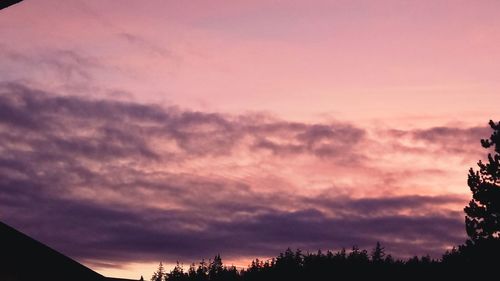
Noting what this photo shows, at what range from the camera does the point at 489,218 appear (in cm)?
4994

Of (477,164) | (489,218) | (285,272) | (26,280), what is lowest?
Result: (26,280)

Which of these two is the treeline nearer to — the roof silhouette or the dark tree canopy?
the dark tree canopy

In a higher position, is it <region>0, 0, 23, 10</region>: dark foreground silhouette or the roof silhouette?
<region>0, 0, 23, 10</region>: dark foreground silhouette

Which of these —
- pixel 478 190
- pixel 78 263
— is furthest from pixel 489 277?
pixel 78 263

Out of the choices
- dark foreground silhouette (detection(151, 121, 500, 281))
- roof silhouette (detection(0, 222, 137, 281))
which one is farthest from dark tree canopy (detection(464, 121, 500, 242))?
roof silhouette (detection(0, 222, 137, 281))

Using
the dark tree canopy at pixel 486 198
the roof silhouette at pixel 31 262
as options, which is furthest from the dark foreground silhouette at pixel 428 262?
the roof silhouette at pixel 31 262

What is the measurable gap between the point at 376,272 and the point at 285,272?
7.43m

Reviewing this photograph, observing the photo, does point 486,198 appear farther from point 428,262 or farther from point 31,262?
point 31,262

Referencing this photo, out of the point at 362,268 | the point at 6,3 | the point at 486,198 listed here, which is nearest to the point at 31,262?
the point at 6,3

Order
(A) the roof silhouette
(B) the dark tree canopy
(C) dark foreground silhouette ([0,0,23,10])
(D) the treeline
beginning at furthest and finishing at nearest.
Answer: (B) the dark tree canopy, (D) the treeline, (A) the roof silhouette, (C) dark foreground silhouette ([0,0,23,10])

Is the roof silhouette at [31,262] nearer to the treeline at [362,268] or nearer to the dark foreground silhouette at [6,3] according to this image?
the dark foreground silhouette at [6,3]

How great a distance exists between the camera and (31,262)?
9680mm

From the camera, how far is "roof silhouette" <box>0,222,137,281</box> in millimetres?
9234

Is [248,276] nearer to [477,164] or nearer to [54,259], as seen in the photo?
[477,164]
